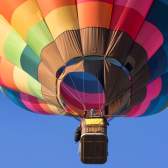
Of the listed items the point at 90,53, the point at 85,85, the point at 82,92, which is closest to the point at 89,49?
the point at 90,53

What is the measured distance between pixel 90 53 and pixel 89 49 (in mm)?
76

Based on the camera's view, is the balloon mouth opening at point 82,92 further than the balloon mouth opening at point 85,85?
Yes

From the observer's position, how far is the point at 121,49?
1809 cm

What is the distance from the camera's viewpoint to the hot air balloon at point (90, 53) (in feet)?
59.0

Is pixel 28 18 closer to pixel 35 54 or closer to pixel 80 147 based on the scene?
pixel 35 54

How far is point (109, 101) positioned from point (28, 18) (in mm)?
2291

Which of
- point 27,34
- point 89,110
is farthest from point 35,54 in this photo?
point 89,110

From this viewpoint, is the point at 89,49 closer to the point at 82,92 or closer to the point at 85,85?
the point at 85,85

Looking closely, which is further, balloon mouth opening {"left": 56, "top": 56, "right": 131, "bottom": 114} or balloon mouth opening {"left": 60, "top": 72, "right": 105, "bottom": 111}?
balloon mouth opening {"left": 60, "top": 72, "right": 105, "bottom": 111}

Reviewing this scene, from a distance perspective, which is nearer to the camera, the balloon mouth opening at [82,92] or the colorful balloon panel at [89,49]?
the colorful balloon panel at [89,49]

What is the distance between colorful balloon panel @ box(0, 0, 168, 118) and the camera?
18.0 metres

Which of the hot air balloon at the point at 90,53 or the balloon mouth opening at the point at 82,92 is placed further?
the balloon mouth opening at the point at 82,92

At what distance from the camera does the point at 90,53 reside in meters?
17.9

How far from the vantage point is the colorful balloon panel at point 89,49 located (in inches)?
711
